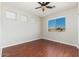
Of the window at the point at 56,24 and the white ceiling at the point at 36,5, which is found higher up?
the white ceiling at the point at 36,5

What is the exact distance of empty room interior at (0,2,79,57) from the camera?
852mm

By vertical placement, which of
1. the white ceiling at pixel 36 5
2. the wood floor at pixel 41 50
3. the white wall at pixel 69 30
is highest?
the white ceiling at pixel 36 5

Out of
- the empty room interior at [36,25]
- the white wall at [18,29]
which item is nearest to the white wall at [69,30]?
the empty room interior at [36,25]

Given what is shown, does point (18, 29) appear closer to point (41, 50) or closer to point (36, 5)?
point (36, 5)

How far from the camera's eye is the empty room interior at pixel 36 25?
2.80 ft

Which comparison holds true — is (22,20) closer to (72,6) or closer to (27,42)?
(27,42)

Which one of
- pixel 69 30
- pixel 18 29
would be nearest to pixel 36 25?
Answer: pixel 18 29

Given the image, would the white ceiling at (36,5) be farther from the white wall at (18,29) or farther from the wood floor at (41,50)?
the wood floor at (41,50)

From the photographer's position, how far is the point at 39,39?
99 cm

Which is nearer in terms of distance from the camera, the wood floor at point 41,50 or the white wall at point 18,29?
the white wall at point 18,29

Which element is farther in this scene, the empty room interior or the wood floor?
the wood floor

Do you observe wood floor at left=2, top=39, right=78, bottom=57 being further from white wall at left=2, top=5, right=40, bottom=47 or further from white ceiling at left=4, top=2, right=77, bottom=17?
white ceiling at left=4, top=2, right=77, bottom=17

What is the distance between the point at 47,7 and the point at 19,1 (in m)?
0.31

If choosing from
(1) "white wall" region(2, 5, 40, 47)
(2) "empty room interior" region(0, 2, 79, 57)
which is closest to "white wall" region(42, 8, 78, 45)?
(2) "empty room interior" region(0, 2, 79, 57)
